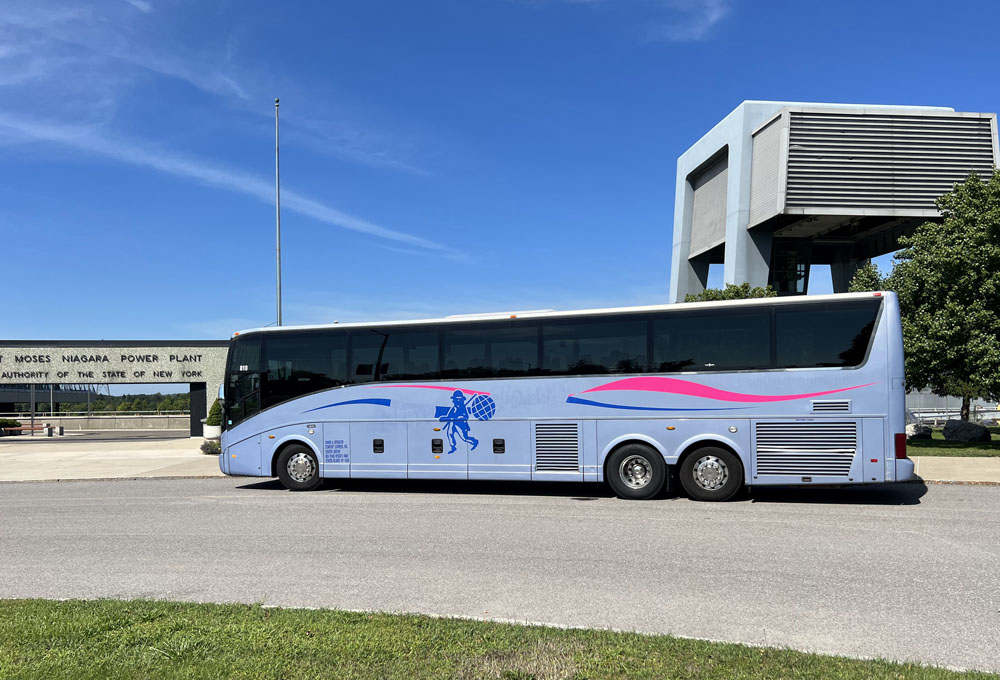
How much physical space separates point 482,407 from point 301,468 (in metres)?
4.21

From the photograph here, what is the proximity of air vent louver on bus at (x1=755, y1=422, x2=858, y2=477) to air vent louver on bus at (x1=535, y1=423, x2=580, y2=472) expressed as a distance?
3.10 meters

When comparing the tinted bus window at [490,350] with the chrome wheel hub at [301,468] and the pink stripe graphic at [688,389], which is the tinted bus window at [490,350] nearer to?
the pink stripe graphic at [688,389]

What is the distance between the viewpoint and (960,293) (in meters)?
22.5

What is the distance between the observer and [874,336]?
1155cm

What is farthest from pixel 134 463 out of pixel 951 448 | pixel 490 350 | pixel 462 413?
pixel 951 448

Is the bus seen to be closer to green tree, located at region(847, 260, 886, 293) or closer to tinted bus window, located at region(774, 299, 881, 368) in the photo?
tinted bus window, located at region(774, 299, 881, 368)

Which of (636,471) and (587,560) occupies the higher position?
(636,471)

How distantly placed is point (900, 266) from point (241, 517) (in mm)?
23252

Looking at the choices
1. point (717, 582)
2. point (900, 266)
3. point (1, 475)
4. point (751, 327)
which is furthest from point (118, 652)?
point (900, 266)

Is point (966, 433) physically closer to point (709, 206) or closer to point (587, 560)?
point (587, 560)

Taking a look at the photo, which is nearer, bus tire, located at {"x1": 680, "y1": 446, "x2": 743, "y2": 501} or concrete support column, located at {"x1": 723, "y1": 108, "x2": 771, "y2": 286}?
bus tire, located at {"x1": 680, "y1": 446, "x2": 743, "y2": 501}

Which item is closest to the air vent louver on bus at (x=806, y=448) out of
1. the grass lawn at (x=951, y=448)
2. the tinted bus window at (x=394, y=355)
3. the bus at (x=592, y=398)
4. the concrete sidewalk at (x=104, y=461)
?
the bus at (x=592, y=398)

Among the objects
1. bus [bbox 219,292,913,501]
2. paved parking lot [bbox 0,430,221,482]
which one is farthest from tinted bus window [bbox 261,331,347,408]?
paved parking lot [bbox 0,430,221,482]

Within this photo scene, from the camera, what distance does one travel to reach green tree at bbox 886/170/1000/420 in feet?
71.3
